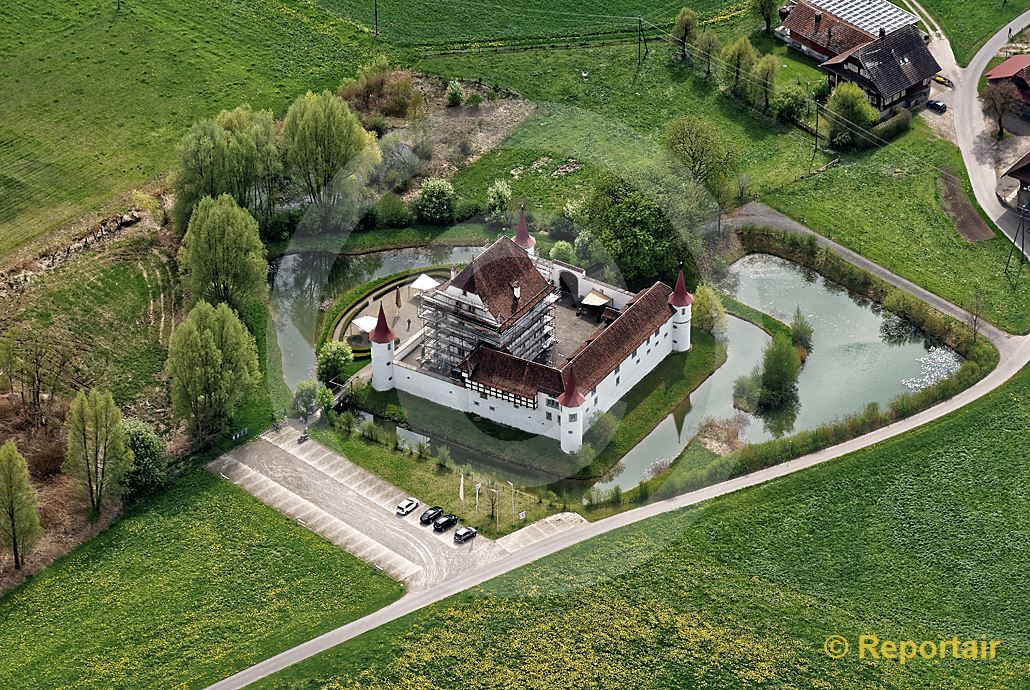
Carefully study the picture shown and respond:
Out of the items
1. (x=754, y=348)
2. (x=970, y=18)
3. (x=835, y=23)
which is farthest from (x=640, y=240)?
(x=970, y=18)

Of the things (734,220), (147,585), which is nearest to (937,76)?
(734,220)

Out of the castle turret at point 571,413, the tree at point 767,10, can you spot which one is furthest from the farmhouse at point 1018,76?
the castle turret at point 571,413

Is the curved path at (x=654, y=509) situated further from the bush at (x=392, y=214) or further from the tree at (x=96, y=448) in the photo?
the bush at (x=392, y=214)

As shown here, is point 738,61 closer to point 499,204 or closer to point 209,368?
point 499,204

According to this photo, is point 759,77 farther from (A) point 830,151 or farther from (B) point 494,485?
(B) point 494,485

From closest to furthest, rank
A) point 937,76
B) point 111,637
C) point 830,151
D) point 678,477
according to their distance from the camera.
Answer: point 111,637 < point 678,477 < point 830,151 < point 937,76

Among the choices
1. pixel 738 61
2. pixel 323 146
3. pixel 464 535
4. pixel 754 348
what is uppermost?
pixel 738 61
